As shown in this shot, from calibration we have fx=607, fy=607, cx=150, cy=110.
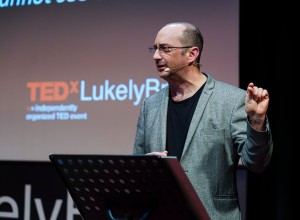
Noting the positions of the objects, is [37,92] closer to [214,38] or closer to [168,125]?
[214,38]

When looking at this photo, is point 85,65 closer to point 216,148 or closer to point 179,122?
point 179,122

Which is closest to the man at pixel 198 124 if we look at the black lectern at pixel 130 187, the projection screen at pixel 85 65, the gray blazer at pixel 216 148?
the gray blazer at pixel 216 148

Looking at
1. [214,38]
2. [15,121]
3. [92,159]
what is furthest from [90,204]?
[15,121]

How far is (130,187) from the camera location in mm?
2057

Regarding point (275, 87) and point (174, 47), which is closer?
point (174, 47)

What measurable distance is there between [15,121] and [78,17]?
3.31 feet

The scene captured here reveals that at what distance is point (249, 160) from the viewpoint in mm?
2398

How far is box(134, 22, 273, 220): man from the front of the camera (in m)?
2.66

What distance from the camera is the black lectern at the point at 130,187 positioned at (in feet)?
6.42

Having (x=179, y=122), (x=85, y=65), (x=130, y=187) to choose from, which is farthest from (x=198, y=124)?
(x=85, y=65)

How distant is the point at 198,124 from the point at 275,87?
1658 mm

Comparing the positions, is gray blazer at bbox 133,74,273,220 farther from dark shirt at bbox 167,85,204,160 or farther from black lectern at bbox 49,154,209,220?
black lectern at bbox 49,154,209,220

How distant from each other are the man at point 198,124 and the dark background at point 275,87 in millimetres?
1454

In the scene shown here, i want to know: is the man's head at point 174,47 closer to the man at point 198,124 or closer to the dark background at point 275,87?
the man at point 198,124
